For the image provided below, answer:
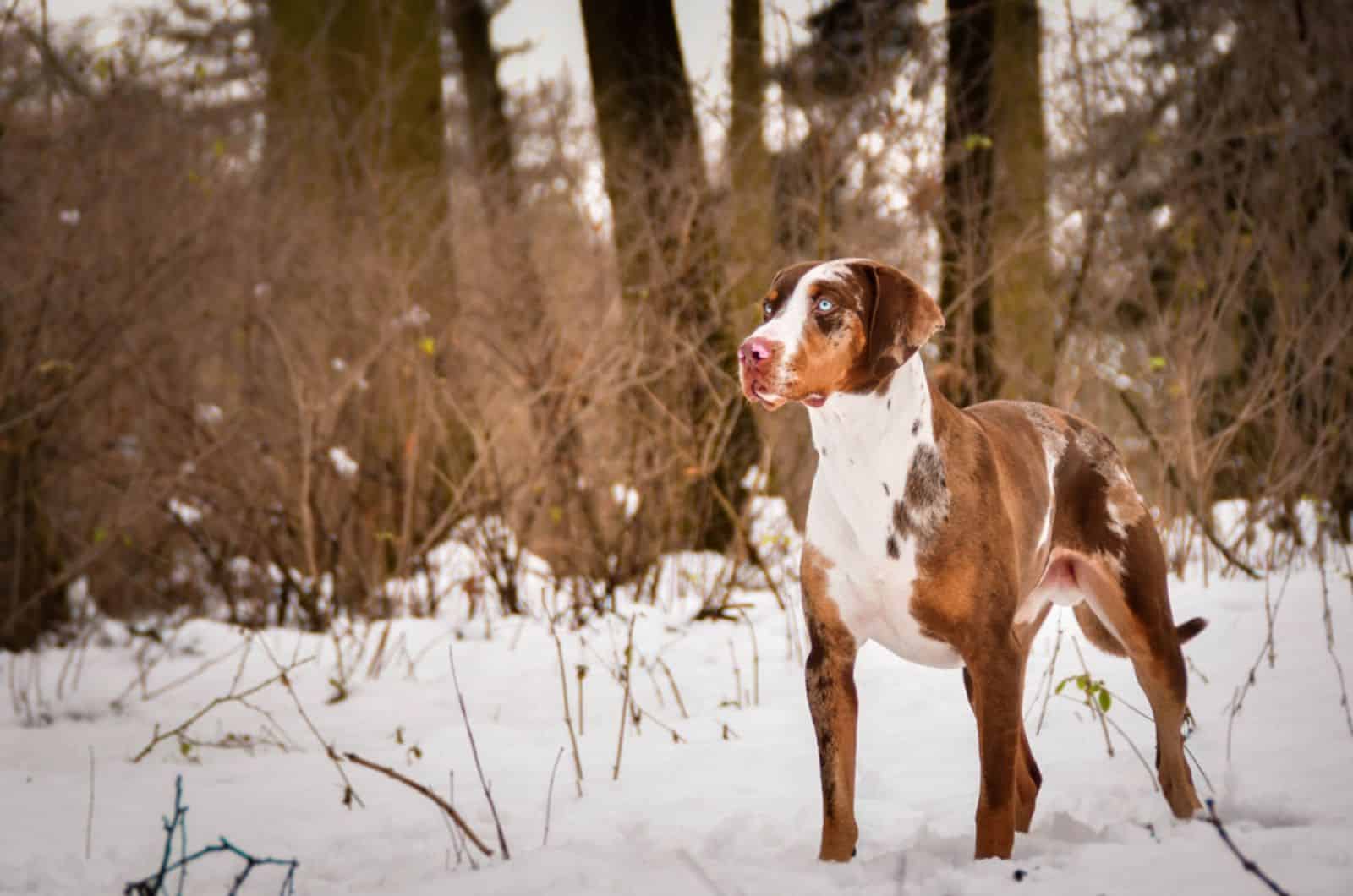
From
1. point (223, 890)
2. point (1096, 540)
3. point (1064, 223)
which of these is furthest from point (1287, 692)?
point (1064, 223)

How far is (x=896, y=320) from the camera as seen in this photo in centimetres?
278

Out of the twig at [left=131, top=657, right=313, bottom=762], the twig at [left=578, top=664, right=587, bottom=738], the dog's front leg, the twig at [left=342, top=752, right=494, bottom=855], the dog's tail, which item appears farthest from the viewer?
the twig at [left=578, top=664, right=587, bottom=738]

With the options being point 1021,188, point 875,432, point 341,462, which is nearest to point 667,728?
point 875,432

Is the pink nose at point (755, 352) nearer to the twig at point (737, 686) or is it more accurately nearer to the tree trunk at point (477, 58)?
the twig at point (737, 686)

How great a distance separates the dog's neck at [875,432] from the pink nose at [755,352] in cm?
27

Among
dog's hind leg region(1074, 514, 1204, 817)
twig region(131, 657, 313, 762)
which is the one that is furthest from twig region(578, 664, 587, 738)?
dog's hind leg region(1074, 514, 1204, 817)

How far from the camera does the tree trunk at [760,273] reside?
756 centimetres

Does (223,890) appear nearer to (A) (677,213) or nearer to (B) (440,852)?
(B) (440,852)

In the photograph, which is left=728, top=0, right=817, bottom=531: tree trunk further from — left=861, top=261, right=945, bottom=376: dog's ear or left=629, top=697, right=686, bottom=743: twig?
left=861, top=261, right=945, bottom=376: dog's ear

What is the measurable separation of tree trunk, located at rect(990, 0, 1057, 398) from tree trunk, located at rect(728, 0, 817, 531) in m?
1.50

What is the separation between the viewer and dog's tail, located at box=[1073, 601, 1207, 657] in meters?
3.57

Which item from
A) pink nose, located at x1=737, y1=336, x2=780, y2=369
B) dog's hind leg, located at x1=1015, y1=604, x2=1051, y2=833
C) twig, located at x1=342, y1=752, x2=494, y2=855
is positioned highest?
pink nose, located at x1=737, y1=336, x2=780, y2=369

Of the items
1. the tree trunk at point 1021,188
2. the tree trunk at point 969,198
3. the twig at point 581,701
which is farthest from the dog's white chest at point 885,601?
the tree trunk at point 1021,188

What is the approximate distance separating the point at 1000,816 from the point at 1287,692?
227cm
